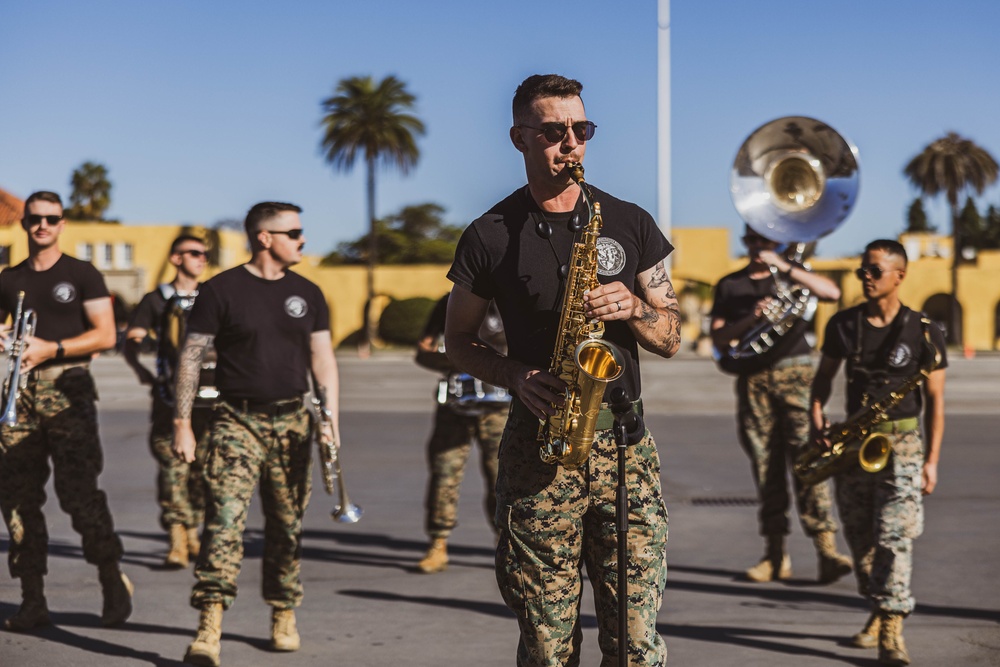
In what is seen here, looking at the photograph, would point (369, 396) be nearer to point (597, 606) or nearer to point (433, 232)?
point (597, 606)

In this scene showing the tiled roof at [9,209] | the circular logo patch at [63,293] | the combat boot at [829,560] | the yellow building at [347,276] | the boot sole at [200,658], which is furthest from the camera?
the tiled roof at [9,209]

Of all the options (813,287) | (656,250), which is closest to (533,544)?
(656,250)

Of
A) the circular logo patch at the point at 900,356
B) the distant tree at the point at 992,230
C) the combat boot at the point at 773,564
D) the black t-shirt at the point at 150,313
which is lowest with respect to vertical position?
the combat boot at the point at 773,564

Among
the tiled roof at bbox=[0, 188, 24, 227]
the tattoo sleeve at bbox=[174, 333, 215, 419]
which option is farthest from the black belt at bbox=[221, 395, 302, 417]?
the tiled roof at bbox=[0, 188, 24, 227]

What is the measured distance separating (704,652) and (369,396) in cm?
1949

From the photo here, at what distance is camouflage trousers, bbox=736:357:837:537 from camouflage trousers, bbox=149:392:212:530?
3.49m

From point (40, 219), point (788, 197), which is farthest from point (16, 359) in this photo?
point (788, 197)

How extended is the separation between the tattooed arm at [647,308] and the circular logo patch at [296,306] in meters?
2.76

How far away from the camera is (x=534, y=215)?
4012 millimetres

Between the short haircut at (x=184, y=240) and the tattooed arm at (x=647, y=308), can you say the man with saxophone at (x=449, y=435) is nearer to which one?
the short haircut at (x=184, y=240)

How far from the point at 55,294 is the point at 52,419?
0.65 metres

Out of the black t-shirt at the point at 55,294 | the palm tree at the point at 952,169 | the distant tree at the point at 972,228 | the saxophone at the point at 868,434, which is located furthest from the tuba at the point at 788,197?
the distant tree at the point at 972,228

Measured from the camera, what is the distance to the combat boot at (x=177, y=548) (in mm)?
8609

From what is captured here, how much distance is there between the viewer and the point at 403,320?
58.2 meters
